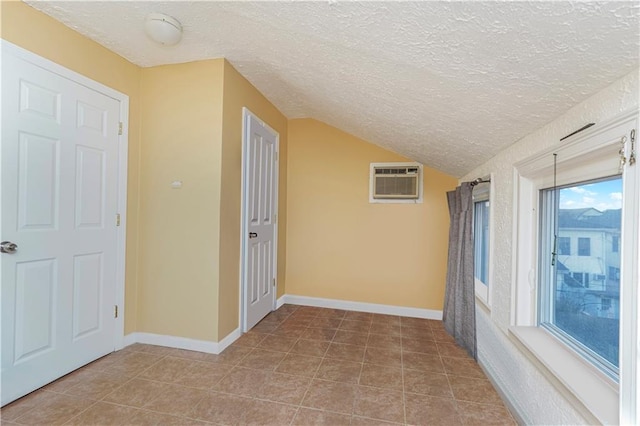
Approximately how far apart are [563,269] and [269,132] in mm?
2799

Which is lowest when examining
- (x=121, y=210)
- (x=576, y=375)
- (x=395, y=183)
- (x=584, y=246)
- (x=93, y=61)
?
(x=576, y=375)

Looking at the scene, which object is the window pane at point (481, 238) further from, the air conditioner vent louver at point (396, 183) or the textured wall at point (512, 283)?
the air conditioner vent louver at point (396, 183)

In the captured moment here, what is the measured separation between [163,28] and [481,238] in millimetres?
3001

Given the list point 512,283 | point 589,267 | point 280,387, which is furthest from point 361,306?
point 589,267

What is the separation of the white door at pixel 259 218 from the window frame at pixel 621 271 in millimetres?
2146

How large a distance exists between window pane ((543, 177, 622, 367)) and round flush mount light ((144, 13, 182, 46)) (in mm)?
2437

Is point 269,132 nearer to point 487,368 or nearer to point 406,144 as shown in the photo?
point 406,144

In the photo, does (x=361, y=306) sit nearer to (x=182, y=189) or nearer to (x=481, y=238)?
(x=481, y=238)

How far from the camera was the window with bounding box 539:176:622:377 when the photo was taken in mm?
1178

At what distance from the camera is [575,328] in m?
1.42

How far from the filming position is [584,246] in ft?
4.42

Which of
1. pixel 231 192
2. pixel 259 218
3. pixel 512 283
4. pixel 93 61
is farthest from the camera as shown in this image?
pixel 259 218

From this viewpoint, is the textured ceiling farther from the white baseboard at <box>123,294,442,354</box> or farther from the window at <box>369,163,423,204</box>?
the white baseboard at <box>123,294,442,354</box>

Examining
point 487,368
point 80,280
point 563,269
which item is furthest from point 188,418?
point 563,269
